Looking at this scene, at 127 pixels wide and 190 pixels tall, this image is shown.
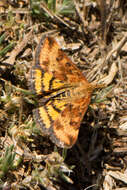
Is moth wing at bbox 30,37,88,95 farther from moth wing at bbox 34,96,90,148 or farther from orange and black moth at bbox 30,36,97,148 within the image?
moth wing at bbox 34,96,90,148

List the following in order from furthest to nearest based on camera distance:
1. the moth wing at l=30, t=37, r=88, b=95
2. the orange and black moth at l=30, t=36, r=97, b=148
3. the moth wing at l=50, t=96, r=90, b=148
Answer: the moth wing at l=30, t=37, r=88, b=95 < the orange and black moth at l=30, t=36, r=97, b=148 < the moth wing at l=50, t=96, r=90, b=148

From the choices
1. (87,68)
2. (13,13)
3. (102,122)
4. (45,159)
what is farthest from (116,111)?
(13,13)

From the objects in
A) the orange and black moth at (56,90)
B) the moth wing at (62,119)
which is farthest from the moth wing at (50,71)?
the moth wing at (62,119)

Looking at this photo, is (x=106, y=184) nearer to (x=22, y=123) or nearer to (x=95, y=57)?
(x=22, y=123)

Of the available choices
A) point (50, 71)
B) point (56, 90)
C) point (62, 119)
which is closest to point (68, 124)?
point (62, 119)

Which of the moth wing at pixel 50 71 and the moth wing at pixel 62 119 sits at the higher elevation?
the moth wing at pixel 50 71

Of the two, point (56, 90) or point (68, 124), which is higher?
point (56, 90)

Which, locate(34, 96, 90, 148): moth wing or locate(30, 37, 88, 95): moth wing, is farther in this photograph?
locate(30, 37, 88, 95): moth wing

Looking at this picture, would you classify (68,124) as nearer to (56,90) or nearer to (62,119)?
(62,119)

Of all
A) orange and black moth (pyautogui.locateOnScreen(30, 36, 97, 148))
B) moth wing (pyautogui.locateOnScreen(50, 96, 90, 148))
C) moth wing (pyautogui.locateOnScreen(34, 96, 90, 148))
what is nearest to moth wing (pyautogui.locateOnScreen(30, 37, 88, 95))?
orange and black moth (pyautogui.locateOnScreen(30, 36, 97, 148))

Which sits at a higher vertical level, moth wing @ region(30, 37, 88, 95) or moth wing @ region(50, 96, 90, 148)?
moth wing @ region(30, 37, 88, 95)

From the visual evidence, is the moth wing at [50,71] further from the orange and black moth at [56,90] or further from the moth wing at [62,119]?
the moth wing at [62,119]
